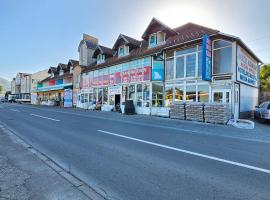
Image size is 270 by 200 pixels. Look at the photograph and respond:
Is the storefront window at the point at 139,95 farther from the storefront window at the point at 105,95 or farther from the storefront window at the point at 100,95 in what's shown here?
the storefront window at the point at 100,95

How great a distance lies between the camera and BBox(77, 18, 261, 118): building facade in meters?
16.0

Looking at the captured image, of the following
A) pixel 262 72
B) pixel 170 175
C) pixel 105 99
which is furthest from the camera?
pixel 262 72

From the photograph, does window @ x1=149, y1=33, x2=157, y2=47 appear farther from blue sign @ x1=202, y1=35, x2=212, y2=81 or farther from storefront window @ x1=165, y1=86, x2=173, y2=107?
blue sign @ x1=202, y1=35, x2=212, y2=81

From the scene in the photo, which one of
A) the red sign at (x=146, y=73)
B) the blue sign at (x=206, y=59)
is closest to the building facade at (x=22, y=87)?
the red sign at (x=146, y=73)

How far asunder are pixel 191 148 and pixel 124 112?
15563 mm

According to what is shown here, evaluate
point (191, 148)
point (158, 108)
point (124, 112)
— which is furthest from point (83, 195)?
point (124, 112)

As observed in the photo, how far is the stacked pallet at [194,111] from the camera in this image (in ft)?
48.5

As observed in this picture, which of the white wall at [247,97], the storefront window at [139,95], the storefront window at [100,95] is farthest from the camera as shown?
the storefront window at [100,95]

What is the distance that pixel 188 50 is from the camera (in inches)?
730

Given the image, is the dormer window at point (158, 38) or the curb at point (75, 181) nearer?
the curb at point (75, 181)

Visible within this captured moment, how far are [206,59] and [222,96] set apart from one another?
Answer: 3.36 meters

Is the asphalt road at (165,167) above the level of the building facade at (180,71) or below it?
below

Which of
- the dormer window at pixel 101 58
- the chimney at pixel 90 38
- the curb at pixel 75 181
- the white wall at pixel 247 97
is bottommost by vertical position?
the curb at pixel 75 181

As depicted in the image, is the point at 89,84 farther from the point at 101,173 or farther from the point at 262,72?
the point at 262,72
